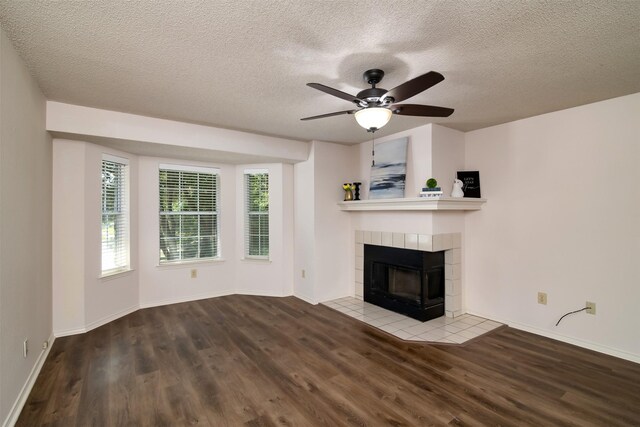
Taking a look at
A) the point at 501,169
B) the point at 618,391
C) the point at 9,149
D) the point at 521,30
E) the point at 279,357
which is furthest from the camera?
the point at 501,169

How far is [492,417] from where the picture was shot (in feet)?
6.71

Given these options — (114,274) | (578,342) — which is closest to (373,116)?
(578,342)

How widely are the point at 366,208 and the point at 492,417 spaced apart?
2747 millimetres

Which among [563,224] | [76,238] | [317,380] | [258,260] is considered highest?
[563,224]

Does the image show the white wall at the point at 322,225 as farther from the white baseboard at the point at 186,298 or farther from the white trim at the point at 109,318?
the white trim at the point at 109,318

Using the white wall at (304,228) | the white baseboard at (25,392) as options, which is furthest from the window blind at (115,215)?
the white wall at (304,228)

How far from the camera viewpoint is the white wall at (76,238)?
10.9 ft

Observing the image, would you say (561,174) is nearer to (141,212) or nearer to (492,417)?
(492,417)

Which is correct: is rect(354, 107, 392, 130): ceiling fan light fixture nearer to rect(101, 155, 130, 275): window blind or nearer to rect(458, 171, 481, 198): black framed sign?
rect(458, 171, 481, 198): black framed sign

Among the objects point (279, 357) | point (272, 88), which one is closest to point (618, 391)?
point (279, 357)

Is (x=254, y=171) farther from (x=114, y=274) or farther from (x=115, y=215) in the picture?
(x=114, y=274)

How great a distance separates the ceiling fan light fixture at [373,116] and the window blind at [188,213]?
3331mm

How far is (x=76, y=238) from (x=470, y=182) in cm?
472

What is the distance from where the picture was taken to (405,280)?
420cm
